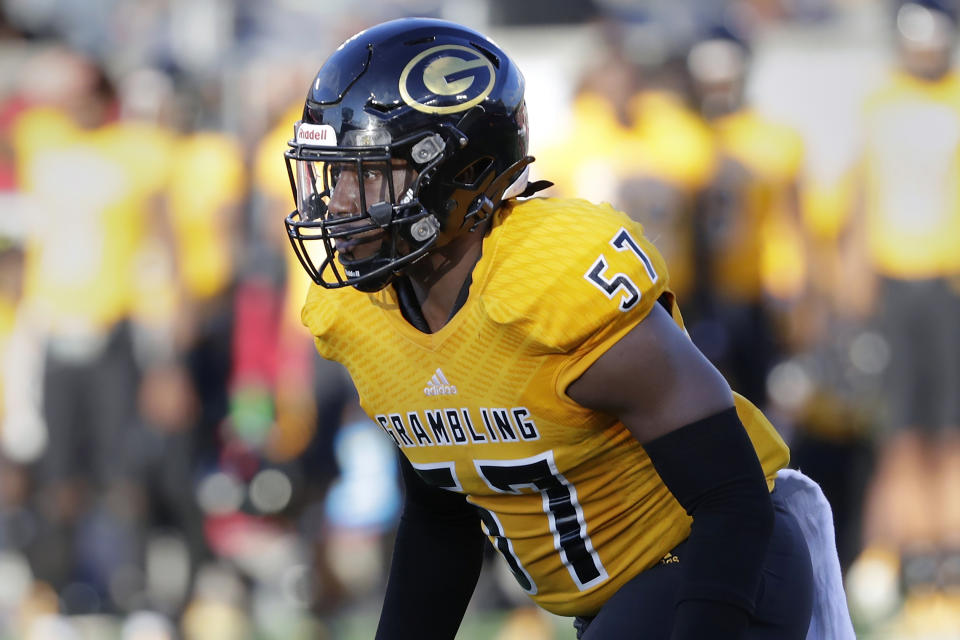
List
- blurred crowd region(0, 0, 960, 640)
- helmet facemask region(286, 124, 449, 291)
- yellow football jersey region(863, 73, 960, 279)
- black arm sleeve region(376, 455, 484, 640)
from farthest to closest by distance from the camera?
Answer: 1. yellow football jersey region(863, 73, 960, 279)
2. blurred crowd region(0, 0, 960, 640)
3. black arm sleeve region(376, 455, 484, 640)
4. helmet facemask region(286, 124, 449, 291)

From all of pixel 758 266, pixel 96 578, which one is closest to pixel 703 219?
pixel 758 266

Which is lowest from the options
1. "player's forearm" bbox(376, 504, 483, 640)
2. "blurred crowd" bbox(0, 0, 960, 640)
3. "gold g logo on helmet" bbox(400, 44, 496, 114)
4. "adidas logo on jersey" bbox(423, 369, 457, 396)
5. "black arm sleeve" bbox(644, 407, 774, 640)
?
"blurred crowd" bbox(0, 0, 960, 640)

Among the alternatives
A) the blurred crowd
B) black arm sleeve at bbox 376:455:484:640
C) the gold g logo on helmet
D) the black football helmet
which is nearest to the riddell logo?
the black football helmet

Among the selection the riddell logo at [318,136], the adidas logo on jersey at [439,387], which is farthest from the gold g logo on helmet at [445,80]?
the adidas logo on jersey at [439,387]

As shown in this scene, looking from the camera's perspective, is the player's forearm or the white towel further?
the player's forearm

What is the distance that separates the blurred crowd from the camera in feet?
20.5

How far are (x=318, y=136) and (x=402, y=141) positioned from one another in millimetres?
140

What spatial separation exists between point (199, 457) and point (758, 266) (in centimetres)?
258

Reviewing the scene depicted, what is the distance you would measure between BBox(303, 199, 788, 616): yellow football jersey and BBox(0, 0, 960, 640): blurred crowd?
11.9ft

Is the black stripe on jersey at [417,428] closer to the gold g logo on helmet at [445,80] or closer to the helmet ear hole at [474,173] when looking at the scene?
the helmet ear hole at [474,173]

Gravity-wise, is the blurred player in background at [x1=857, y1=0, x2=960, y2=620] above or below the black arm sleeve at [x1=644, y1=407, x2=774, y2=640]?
below

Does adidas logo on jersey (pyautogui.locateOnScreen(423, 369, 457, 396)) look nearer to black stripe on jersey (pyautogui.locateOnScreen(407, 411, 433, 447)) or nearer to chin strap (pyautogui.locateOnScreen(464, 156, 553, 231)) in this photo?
black stripe on jersey (pyautogui.locateOnScreen(407, 411, 433, 447))

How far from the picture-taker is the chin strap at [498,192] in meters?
2.35

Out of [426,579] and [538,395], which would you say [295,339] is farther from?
[538,395]
